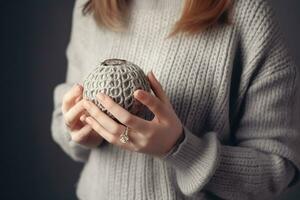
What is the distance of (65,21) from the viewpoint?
1.06 meters

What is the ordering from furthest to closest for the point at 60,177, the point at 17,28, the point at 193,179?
1. the point at 60,177
2. the point at 17,28
3. the point at 193,179

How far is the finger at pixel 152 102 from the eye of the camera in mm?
497

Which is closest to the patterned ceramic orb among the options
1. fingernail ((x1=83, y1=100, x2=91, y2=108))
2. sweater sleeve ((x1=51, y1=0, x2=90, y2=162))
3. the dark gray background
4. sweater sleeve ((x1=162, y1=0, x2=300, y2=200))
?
fingernail ((x1=83, y1=100, x2=91, y2=108))

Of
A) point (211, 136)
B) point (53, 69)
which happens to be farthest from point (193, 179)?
point (53, 69)

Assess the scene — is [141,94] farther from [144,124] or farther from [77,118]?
[77,118]

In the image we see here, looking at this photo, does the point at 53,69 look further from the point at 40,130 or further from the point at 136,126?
the point at 136,126

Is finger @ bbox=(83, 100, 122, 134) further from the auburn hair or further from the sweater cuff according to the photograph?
the auburn hair

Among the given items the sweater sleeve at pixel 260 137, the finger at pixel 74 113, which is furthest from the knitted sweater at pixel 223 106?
the finger at pixel 74 113

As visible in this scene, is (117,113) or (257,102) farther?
(257,102)

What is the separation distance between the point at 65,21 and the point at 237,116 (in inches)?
22.1

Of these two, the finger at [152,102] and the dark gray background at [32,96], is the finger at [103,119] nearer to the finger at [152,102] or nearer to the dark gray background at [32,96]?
the finger at [152,102]

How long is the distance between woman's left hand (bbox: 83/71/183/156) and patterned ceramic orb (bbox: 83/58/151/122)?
14 mm

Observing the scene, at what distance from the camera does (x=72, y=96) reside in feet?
1.93

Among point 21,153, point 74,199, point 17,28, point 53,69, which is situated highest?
point 17,28
